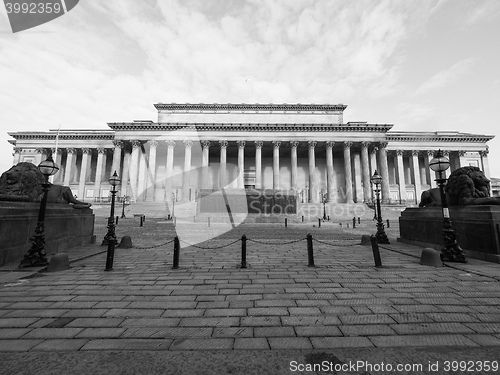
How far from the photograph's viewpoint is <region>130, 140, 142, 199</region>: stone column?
41.8 meters

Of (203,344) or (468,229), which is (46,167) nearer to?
(203,344)

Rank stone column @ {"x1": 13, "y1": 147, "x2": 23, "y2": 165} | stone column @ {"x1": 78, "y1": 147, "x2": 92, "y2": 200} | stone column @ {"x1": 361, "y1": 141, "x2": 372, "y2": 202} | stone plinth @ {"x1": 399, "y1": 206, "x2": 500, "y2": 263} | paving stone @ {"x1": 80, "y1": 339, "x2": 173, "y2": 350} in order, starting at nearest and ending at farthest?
paving stone @ {"x1": 80, "y1": 339, "x2": 173, "y2": 350} < stone plinth @ {"x1": 399, "y1": 206, "x2": 500, "y2": 263} < stone column @ {"x1": 361, "y1": 141, "x2": 372, "y2": 202} < stone column @ {"x1": 78, "y1": 147, "x2": 92, "y2": 200} < stone column @ {"x1": 13, "y1": 147, "x2": 23, "y2": 165}

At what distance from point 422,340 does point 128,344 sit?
12.0 feet

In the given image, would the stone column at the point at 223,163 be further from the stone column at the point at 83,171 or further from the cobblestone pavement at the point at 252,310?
the cobblestone pavement at the point at 252,310

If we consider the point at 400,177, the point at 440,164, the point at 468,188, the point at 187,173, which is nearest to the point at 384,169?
the point at 400,177

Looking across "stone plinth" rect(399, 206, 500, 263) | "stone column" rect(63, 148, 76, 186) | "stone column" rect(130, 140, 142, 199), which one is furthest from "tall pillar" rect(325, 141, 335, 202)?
"stone column" rect(63, 148, 76, 186)

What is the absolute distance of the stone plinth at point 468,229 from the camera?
25.0 feet

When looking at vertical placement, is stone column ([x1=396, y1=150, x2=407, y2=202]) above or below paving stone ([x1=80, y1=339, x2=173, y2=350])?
above

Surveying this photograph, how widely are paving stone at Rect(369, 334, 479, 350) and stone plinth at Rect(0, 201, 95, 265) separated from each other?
987 cm

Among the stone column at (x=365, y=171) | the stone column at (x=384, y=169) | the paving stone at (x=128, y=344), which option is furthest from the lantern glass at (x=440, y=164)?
the stone column at (x=384, y=169)

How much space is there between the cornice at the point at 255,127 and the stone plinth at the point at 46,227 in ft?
113

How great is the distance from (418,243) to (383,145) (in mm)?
37261

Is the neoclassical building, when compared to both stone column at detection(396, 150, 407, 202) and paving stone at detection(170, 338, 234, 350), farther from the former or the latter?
paving stone at detection(170, 338, 234, 350)

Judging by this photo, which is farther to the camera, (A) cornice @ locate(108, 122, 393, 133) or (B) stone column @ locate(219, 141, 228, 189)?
(B) stone column @ locate(219, 141, 228, 189)
